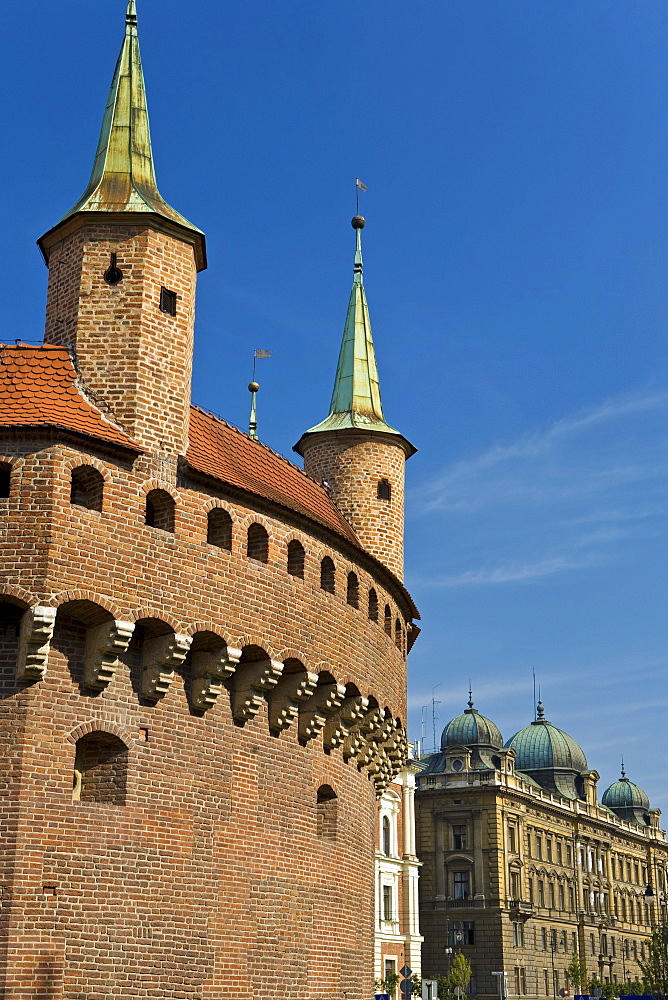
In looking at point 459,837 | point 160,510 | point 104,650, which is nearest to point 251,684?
point 160,510

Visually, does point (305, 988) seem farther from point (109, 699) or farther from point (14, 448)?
point (14, 448)

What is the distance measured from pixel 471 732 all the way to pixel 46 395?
292 ft

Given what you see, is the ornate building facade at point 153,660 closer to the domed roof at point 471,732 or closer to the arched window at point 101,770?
the arched window at point 101,770

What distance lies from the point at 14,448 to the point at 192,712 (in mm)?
5902

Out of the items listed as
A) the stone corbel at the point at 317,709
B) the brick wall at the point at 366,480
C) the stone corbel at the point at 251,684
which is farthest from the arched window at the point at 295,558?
the brick wall at the point at 366,480

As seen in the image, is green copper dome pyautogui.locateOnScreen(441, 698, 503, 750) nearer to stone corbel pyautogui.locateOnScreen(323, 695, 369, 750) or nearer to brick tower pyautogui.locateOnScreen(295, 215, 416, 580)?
brick tower pyautogui.locateOnScreen(295, 215, 416, 580)

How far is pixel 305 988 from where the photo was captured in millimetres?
26250

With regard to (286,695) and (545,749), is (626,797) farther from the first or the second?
(286,695)

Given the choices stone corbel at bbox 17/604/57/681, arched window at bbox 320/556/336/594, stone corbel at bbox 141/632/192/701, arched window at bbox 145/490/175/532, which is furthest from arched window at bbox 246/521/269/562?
stone corbel at bbox 17/604/57/681

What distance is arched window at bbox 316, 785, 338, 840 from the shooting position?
28.9 m

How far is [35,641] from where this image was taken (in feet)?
68.5

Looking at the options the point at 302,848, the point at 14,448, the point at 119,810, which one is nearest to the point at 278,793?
the point at 302,848

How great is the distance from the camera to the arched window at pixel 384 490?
118ft

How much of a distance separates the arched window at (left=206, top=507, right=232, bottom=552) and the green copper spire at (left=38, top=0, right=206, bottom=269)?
5725 mm
